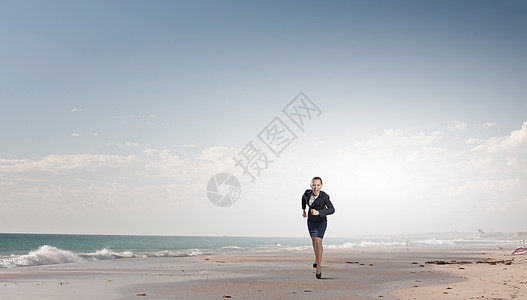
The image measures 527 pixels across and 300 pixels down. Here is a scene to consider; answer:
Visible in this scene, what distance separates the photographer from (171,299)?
8.37 meters

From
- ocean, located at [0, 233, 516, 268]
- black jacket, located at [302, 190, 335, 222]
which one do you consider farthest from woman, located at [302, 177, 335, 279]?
ocean, located at [0, 233, 516, 268]

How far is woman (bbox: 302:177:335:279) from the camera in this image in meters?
11.2

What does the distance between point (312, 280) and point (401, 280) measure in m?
2.32

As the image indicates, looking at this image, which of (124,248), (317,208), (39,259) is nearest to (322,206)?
(317,208)

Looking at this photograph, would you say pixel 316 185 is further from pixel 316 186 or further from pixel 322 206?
pixel 322 206

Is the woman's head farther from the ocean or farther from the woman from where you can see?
the ocean

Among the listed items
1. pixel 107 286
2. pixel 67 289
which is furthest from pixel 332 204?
pixel 67 289

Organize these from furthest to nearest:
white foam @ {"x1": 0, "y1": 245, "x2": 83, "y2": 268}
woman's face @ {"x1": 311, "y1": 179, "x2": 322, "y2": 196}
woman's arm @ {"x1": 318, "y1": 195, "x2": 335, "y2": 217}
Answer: white foam @ {"x1": 0, "y1": 245, "x2": 83, "y2": 268} → woman's face @ {"x1": 311, "y1": 179, "x2": 322, "y2": 196} → woman's arm @ {"x1": 318, "y1": 195, "x2": 335, "y2": 217}

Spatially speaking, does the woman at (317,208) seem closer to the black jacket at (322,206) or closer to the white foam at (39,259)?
the black jacket at (322,206)

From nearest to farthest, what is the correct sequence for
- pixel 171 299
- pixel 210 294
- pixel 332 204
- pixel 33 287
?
1. pixel 171 299
2. pixel 210 294
3. pixel 33 287
4. pixel 332 204

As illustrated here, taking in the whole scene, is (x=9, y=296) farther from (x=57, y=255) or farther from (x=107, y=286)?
(x=57, y=255)

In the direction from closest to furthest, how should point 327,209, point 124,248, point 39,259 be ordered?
1. point 327,209
2. point 39,259
3. point 124,248

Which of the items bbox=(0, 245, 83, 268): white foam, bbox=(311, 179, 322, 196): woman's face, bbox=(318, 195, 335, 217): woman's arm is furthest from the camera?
bbox=(0, 245, 83, 268): white foam

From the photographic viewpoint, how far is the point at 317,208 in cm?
1128
